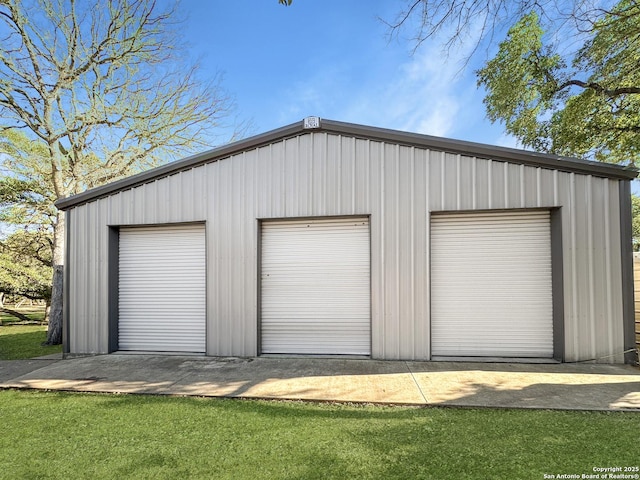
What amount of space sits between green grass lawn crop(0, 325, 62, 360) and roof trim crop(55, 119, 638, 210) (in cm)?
349

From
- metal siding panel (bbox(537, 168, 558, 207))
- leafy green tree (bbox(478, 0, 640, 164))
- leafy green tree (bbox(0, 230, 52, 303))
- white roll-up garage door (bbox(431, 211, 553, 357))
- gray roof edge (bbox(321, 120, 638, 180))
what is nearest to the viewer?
gray roof edge (bbox(321, 120, 638, 180))

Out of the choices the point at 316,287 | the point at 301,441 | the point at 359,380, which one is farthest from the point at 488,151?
the point at 301,441

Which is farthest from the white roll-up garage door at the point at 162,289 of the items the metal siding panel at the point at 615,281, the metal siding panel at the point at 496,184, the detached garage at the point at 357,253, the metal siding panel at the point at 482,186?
the metal siding panel at the point at 615,281

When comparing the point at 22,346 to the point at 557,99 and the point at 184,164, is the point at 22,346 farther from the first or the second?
the point at 557,99

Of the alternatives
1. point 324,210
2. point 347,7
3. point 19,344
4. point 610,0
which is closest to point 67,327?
point 19,344

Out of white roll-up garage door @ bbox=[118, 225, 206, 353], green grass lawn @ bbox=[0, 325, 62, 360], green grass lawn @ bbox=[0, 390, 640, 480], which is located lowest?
green grass lawn @ bbox=[0, 325, 62, 360]

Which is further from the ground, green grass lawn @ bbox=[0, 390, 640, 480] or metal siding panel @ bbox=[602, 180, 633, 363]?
metal siding panel @ bbox=[602, 180, 633, 363]

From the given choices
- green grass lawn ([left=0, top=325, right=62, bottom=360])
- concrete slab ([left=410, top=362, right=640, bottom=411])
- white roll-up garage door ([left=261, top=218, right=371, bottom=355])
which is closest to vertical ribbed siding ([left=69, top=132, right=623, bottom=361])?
white roll-up garage door ([left=261, top=218, right=371, bottom=355])

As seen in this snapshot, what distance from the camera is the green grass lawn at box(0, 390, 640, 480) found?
8.29 feet

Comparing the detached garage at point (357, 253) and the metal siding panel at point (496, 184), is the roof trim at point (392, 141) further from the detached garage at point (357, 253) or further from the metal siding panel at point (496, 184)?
the metal siding panel at point (496, 184)

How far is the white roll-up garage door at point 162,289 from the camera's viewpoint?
658 centimetres

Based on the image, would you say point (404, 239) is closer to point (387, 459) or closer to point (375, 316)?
point (375, 316)

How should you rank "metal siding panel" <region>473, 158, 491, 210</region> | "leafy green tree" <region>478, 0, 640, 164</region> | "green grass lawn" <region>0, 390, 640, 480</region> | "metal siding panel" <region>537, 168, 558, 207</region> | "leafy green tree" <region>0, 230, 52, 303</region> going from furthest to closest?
"leafy green tree" <region>0, 230, 52, 303</region> → "leafy green tree" <region>478, 0, 640, 164</region> → "metal siding panel" <region>473, 158, 491, 210</region> → "metal siding panel" <region>537, 168, 558, 207</region> → "green grass lawn" <region>0, 390, 640, 480</region>

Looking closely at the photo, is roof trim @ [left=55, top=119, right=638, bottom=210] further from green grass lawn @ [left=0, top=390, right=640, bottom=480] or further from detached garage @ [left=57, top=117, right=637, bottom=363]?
green grass lawn @ [left=0, top=390, right=640, bottom=480]
